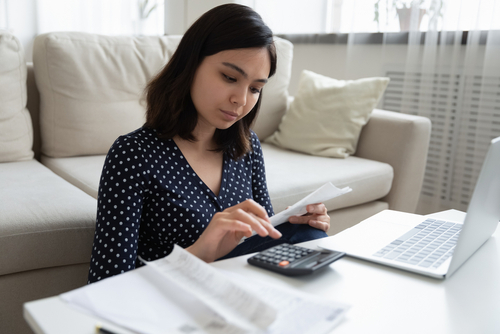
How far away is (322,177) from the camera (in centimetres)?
181

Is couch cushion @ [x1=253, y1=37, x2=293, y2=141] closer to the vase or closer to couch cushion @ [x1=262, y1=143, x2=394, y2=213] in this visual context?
couch cushion @ [x1=262, y1=143, x2=394, y2=213]

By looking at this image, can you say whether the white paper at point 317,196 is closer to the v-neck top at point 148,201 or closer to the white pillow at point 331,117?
the v-neck top at point 148,201

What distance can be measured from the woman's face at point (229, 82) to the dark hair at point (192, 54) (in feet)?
0.06

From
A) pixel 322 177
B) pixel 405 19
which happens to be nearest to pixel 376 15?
pixel 405 19

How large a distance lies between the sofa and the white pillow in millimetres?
60

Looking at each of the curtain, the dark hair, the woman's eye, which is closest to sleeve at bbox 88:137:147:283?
the dark hair

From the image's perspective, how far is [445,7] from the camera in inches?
94.3

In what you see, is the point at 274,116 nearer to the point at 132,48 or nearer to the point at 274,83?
the point at 274,83

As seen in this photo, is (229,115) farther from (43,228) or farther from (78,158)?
(78,158)

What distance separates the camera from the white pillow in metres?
2.14

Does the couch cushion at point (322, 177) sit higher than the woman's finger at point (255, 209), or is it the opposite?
the woman's finger at point (255, 209)

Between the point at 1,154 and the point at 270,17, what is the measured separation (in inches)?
88.3

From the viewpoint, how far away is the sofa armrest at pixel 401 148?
6.75ft

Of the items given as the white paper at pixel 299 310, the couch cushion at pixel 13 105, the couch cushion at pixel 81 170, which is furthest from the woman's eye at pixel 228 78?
the couch cushion at pixel 13 105
